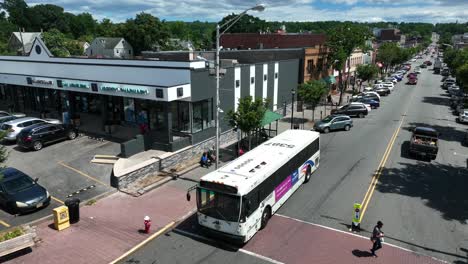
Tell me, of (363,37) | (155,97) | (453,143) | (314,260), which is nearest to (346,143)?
(453,143)

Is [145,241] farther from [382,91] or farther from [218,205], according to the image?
[382,91]

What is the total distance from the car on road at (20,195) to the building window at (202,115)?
11.8 meters

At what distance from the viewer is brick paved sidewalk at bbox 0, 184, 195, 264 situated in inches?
563

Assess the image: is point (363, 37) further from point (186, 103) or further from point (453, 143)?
point (186, 103)

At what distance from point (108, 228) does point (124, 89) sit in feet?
41.3

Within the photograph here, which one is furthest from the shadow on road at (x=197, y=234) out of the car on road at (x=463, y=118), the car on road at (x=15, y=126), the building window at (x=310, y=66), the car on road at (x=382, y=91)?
the car on road at (x=382, y=91)

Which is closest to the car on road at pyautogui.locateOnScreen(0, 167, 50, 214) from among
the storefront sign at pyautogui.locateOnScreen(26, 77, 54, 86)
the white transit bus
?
the white transit bus

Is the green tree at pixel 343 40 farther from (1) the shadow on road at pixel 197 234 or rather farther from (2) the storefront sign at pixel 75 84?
(1) the shadow on road at pixel 197 234

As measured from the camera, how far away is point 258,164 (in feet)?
55.5

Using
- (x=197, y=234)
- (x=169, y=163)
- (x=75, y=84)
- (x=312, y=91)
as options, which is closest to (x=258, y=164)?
(x=197, y=234)

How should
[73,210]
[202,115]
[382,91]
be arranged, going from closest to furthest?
[73,210] → [202,115] → [382,91]

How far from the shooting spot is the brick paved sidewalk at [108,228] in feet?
46.9

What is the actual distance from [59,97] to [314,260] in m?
32.1

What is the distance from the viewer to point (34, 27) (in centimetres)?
15925
